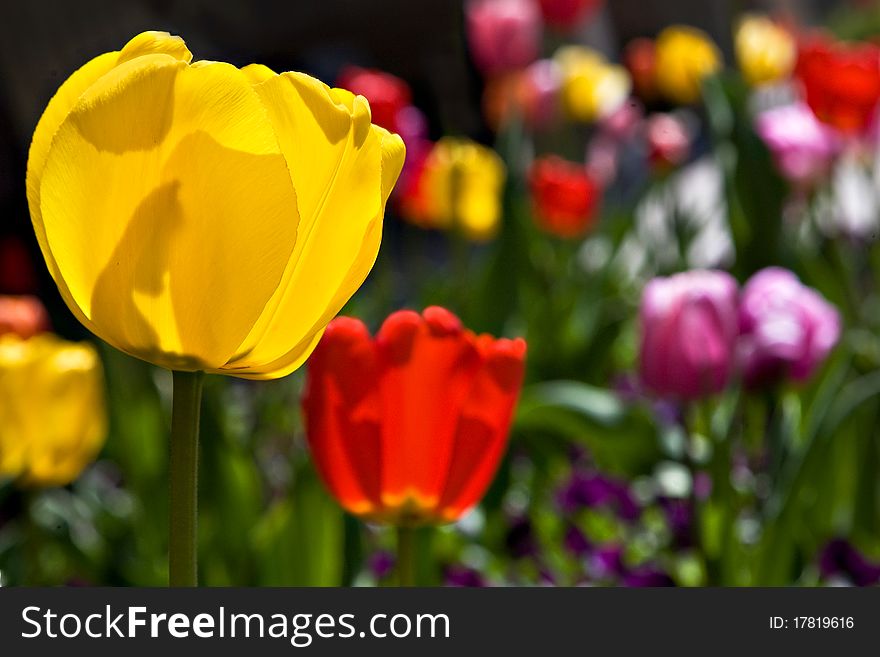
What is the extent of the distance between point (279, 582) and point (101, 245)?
629mm

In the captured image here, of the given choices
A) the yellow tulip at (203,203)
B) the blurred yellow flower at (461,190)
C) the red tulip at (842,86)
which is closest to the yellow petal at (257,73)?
the yellow tulip at (203,203)

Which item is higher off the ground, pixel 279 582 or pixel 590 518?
pixel 279 582

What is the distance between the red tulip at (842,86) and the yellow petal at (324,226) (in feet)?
4.23

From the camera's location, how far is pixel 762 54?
2373 millimetres

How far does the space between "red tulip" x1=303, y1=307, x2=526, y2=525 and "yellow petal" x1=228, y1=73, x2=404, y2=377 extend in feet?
0.47

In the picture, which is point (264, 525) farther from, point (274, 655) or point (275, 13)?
point (275, 13)

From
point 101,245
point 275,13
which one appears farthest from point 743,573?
point 275,13

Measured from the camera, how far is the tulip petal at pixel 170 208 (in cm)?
38

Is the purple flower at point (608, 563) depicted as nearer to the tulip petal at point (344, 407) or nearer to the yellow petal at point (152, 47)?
the tulip petal at point (344, 407)

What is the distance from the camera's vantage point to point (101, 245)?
0.40 metres

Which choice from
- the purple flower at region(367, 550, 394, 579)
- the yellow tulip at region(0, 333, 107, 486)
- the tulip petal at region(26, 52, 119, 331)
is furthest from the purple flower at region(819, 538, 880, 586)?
the tulip petal at region(26, 52, 119, 331)

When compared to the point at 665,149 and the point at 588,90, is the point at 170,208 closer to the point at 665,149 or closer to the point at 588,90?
the point at 665,149

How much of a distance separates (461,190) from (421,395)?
1089mm

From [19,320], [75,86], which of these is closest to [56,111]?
[75,86]
